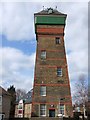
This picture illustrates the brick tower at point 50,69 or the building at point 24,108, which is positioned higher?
the brick tower at point 50,69

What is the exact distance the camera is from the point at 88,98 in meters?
54.0

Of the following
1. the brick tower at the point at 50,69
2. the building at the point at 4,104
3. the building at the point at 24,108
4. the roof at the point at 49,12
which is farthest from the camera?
the building at the point at 24,108

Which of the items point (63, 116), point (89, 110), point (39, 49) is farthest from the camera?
point (89, 110)

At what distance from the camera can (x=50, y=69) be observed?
129ft

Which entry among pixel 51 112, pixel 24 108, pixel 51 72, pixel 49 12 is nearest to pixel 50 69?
pixel 51 72

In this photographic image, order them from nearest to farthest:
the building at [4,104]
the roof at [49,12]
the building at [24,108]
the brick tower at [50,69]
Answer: the brick tower at [50,69] < the roof at [49,12] < the building at [4,104] < the building at [24,108]

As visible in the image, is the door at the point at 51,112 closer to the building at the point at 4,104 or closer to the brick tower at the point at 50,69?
the brick tower at the point at 50,69

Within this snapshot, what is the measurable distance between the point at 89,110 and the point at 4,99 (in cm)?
1970

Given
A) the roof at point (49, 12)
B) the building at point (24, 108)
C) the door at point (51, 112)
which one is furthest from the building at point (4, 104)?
the roof at point (49, 12)

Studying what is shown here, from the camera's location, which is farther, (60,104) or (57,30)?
(57,30)

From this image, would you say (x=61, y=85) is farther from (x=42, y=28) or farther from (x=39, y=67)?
(x=42, y=28)

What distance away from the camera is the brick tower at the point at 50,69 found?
38.2m

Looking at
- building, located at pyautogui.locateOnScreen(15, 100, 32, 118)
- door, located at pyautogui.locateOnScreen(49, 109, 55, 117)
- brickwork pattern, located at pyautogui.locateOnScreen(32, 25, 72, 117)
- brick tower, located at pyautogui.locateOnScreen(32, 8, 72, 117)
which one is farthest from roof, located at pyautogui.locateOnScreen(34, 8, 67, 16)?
building, located at pyautogui.locateOnScreen(15, 100, 32, 118)

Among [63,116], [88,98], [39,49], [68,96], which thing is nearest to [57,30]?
[39,49]
